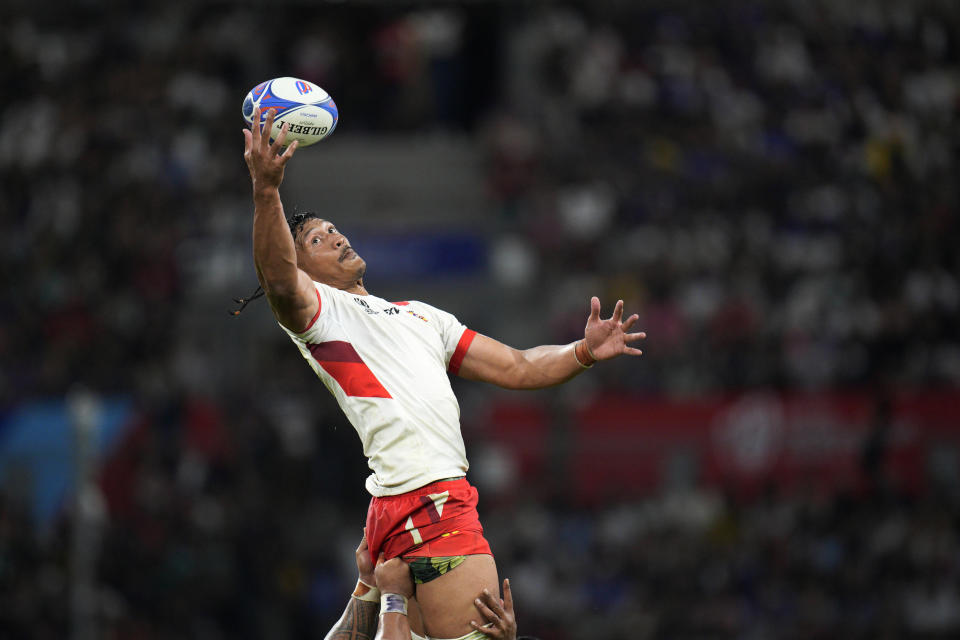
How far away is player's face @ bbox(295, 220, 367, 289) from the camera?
686 cm

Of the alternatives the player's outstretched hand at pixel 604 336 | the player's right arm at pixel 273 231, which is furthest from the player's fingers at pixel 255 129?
the player's outstretched hand at pixel 604 336

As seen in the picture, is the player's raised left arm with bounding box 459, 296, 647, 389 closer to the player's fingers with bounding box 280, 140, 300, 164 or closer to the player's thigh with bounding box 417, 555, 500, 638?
the player's thigh with bounding box 417, 555, 500, 638

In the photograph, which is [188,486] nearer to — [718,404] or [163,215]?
[163,215]

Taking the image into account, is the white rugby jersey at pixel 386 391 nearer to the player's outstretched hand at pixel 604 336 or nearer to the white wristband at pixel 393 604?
the white wristband at pixel 393 604

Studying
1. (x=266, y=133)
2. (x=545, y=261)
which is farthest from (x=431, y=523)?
(x=545, y=261)

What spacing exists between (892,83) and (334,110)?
1509 cm

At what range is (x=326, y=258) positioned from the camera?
686 cm

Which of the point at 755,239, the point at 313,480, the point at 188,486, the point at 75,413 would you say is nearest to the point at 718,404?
the point at 755,239

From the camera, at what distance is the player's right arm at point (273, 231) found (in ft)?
19.2

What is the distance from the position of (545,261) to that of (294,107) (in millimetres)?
12241

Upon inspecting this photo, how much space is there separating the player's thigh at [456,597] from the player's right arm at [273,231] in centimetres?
149

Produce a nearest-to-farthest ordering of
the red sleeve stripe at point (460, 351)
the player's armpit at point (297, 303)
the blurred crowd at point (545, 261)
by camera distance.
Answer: the player's armpit at point (297, 303)
the red sleeve stripe at point (460, 351)
the blurred crowd at point (545, 261)

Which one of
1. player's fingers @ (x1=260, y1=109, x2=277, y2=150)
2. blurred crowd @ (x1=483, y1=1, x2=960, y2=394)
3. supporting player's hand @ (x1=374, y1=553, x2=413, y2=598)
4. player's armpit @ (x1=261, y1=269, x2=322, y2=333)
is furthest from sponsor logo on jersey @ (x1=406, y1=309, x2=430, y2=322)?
blurred crowd @ (x1=483, y1=1, x2=960, y2=394)

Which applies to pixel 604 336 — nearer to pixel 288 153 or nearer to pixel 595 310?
pixel 595 310
